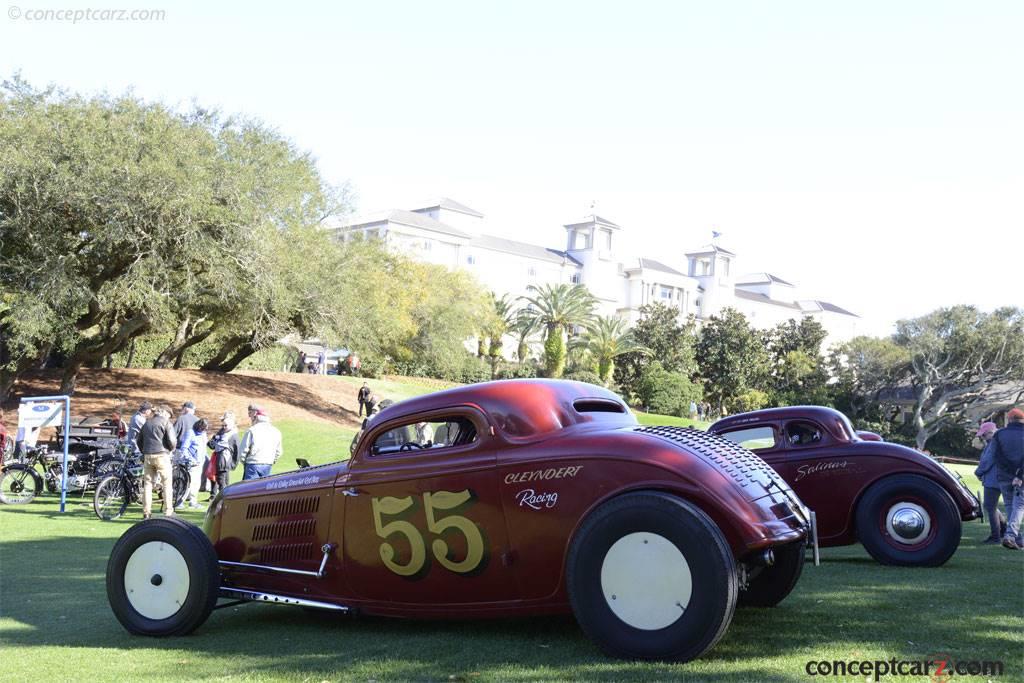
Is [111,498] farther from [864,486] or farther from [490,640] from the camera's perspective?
[864,486]

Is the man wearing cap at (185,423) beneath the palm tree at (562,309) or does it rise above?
beneath

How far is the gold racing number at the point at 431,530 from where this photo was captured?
6242 millimetres

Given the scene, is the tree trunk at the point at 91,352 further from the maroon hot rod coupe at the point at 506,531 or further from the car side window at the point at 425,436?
the car side window at the point at 425,436

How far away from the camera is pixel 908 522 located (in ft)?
33.8

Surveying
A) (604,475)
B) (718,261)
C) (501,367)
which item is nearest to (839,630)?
(604,475)

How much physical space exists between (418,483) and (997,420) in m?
76.1

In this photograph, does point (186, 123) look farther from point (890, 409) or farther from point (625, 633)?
point (890, 409)

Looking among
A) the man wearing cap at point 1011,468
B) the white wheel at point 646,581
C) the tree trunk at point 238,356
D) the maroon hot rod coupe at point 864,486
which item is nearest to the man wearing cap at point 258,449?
the maroon hot rod coupe at point 864,486

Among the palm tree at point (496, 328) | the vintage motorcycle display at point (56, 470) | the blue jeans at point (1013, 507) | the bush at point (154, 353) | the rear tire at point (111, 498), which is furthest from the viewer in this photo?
the palm tree at point (496, 328)

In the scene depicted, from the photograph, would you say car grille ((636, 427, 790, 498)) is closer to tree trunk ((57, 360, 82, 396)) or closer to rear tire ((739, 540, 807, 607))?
rear tire ((739, 540, 807, 607))

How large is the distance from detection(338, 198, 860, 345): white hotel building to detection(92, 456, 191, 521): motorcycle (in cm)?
6209

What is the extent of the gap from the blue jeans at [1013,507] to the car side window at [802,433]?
258 centimetres

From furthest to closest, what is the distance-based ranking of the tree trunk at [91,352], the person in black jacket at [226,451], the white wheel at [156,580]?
the tree trunk at [91,352] → the person in black jacket at [226,451] → the white wheel at [156,580]

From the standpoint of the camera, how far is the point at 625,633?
18.3ft
